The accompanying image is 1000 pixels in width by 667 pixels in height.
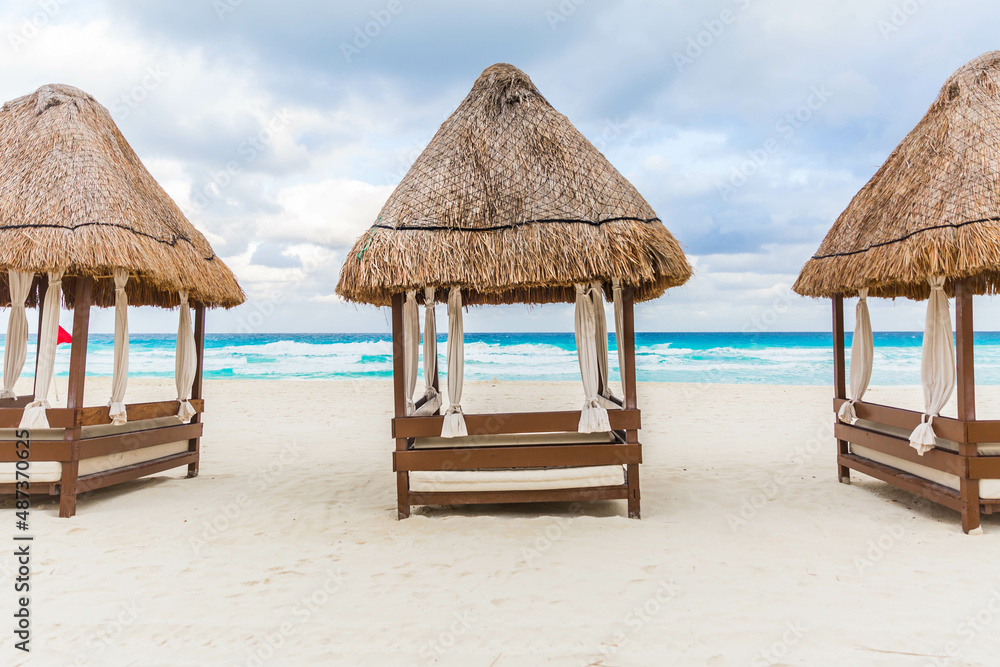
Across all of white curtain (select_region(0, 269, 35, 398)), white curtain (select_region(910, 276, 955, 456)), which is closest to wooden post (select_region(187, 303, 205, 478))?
white curtain (select_region(0, 269, 35, 398))

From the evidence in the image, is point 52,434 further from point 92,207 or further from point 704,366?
point 704,366

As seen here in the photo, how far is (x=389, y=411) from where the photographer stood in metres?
10.7

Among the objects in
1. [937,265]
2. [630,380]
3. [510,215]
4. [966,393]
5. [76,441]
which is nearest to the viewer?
[937,265]

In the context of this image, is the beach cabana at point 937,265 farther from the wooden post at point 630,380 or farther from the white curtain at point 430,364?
the white curtain at point 430,364

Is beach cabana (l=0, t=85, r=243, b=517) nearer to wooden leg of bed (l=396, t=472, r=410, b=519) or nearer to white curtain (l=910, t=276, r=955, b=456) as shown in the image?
wooden leg of bed (l=396, t=472, r=410, b=519)

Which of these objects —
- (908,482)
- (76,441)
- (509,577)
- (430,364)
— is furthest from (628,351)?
(76,441)

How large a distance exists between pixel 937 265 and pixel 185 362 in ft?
19.5

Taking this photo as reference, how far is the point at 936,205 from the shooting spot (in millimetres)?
3854

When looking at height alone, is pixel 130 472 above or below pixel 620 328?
below

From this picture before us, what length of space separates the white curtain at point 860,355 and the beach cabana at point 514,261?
1.79m

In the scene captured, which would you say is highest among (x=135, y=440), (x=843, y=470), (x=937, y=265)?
(x=937, y=265)

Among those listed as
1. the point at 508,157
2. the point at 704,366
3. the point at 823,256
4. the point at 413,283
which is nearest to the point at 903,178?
the point at 823,256

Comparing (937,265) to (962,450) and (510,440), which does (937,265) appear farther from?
(510,440)

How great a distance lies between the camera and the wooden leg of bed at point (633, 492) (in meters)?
4.05
